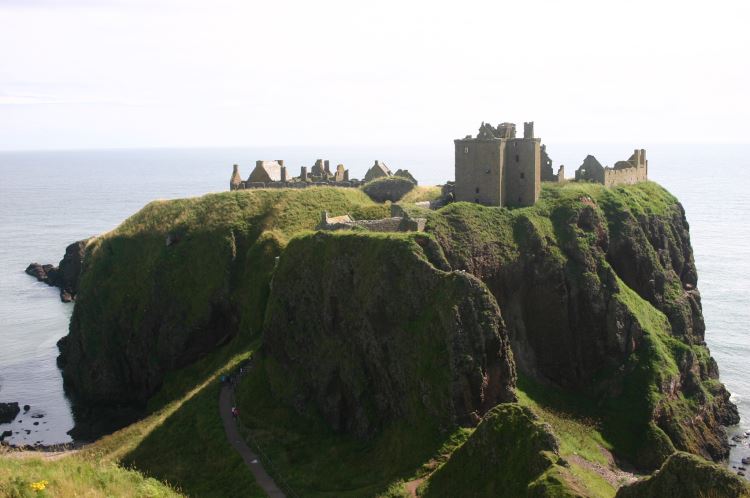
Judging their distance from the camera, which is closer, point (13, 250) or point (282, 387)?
point (282, 387)

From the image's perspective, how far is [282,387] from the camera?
56188 mm

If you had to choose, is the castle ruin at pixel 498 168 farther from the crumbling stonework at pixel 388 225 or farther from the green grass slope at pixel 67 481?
the green grass slope at pixel 67 481

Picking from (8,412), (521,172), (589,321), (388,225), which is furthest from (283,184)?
(589,321)

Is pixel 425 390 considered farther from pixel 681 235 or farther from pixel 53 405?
pixel 681 235

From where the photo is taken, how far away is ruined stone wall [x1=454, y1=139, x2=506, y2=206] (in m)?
71.7

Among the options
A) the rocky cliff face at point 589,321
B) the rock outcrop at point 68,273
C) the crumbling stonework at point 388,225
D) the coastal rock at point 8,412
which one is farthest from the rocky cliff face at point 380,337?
the rock outcrop at point 68,273

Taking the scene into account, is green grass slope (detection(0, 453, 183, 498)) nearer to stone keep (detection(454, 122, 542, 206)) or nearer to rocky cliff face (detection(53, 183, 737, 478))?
rocky cliff face (detection(53, 183, 737, 478))

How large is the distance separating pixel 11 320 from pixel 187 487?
224ft

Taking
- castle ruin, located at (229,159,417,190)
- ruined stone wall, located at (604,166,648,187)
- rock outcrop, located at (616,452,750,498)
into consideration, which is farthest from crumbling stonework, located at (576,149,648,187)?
rock outcrop, located at (616,452,750,498)

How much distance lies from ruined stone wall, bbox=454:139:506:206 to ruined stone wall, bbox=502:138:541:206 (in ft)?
3.94

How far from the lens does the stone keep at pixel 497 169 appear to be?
7181cm

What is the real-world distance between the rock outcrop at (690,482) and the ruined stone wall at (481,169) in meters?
42.0

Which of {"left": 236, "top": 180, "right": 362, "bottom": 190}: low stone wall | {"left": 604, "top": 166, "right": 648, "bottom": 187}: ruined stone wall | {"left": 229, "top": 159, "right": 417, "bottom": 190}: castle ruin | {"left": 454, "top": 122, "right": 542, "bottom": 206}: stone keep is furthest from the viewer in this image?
{"left": 229, "top": 159, "right": 417, "bottom": 190}: castle ruin

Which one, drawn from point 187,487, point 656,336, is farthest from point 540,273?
point 187,487
